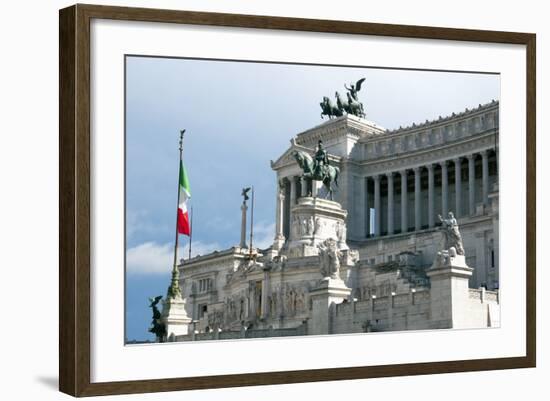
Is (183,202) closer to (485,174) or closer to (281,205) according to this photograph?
(281,205)

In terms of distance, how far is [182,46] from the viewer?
14.9m

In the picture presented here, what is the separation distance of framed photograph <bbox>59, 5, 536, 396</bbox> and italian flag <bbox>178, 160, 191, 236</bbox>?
0.9 inches

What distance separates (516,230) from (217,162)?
4771 millimetres

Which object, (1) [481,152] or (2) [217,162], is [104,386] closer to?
(2) [217,162]

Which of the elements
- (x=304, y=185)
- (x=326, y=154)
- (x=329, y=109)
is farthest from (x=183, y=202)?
(x=326, y=154)

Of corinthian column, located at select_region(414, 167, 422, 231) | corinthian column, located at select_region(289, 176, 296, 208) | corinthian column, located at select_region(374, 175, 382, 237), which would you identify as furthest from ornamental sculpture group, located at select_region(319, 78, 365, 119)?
corinthian column, located at select_region(414, 167, 422, 231)

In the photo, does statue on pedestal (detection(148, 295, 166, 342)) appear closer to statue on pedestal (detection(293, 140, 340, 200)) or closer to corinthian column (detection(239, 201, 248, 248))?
corinthian column (detection(239, 201, 248, 248))

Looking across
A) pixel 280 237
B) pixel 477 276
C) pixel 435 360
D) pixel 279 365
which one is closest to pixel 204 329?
pixel 279 365

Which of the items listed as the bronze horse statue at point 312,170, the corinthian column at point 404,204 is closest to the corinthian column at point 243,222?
the bronze horse statue at point 312,170

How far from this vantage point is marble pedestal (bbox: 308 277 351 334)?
653 inches

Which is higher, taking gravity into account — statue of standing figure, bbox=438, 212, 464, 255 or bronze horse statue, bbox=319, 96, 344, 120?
bronze horse statue, bbox=319, 96, 344, 120

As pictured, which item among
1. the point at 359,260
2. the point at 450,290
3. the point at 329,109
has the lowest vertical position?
the point at 450,290

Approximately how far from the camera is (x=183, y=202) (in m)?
15.6

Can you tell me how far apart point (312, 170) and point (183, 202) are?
141 inches
